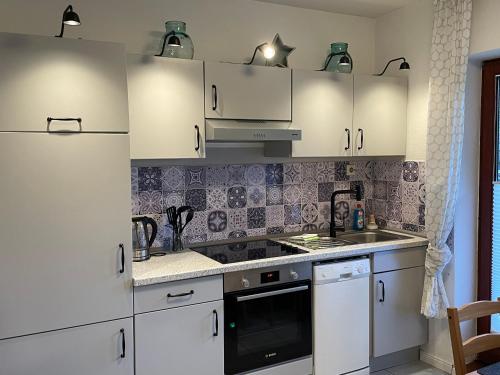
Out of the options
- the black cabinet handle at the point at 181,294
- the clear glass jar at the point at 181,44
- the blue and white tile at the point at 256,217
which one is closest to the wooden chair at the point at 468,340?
the black cabinet handle at the point at 181,294

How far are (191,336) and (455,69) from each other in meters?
2.31

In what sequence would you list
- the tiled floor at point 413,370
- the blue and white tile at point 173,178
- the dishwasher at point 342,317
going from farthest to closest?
the tiled floor at point 413,370, the blue and white tile at point 173,178, the dishwasher at point 342,317

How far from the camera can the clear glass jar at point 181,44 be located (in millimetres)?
2797

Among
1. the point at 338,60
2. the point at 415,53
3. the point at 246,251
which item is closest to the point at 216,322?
the point at 246,251

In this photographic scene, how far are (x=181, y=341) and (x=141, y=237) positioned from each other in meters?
0.65

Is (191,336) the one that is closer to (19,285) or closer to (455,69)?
(19,285)

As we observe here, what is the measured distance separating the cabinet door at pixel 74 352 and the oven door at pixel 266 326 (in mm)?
575

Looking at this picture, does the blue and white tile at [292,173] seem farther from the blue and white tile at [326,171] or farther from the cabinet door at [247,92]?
the cabinet door at [247,92]

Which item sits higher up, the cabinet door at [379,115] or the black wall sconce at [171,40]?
the black wall sconce at [171,40]

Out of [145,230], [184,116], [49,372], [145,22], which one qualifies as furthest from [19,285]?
[145,22]

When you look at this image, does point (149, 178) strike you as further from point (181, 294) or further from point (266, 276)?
point (266, 276)

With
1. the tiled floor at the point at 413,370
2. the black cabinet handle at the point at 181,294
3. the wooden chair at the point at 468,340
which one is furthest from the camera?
the tiled floor at the point at 413,370

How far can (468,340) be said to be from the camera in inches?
72.1

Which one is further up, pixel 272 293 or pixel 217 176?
pixel 217 176
